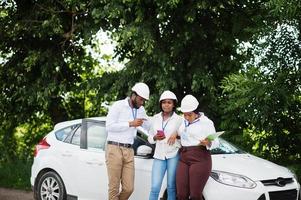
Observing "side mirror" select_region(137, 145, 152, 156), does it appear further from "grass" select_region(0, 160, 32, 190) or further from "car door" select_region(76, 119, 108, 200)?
"grass" select_region(0, 160, 32, 190)

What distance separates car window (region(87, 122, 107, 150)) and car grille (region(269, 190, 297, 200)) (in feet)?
8.64

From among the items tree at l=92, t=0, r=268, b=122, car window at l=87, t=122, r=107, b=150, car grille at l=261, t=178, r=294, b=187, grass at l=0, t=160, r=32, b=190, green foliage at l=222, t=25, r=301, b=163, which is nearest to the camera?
car grille at l=261, t=178, r=294, b=187

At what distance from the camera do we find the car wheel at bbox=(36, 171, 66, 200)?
874cm

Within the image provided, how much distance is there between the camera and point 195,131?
722 centimetres

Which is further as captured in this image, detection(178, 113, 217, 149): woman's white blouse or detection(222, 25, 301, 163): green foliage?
detection(222, 25, 301, 163): green foliage

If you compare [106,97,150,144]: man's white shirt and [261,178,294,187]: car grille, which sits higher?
[106,97,150,144]: man's white shirt

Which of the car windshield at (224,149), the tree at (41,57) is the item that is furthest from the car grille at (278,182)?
the tree at (41,57)

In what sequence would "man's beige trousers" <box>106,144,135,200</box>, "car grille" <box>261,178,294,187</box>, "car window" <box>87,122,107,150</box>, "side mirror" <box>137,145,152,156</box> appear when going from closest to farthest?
"car grille" <box>261,178,294,187</box> → "man's beige trousers" <box>106,144,135,200</box> → "side mirror" <box>137,145,152,156</box> → "car window" <box>87,122,107,150</box>

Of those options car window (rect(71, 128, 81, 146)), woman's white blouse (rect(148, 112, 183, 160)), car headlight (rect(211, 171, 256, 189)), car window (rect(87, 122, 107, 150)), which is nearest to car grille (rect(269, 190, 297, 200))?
car headlight (rect(211, 171, 256, 189))

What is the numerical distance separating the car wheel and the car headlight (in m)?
2.68

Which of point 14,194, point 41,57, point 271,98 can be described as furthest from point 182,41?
point 14,194

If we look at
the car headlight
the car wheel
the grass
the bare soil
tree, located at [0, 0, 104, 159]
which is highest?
tree, located at [0, 0, 104, 159]

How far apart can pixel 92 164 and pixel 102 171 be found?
0.71 feet

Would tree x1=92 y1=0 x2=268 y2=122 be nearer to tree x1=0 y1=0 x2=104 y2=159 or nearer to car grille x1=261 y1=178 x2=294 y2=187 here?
tree x1=0 y1=0 x2=104 y2=159
